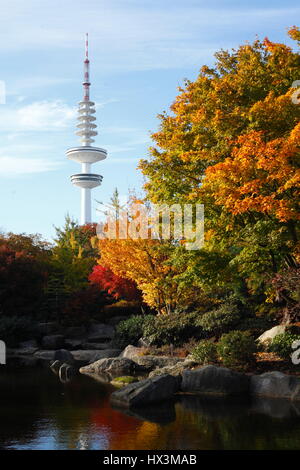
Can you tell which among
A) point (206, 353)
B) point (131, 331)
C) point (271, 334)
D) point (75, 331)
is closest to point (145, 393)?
point (206, 353)

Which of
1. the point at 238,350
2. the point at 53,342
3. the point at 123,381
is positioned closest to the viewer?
the point at 238,350

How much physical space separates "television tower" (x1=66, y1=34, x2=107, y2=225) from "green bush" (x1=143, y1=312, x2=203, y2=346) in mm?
103330

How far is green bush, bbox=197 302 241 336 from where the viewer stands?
65.4ft

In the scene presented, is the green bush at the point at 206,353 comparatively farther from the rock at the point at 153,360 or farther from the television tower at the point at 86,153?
the television tower at the point at 86,153

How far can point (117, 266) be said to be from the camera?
78.0 feet

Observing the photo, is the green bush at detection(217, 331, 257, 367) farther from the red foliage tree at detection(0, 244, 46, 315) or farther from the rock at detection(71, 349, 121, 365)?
the red foliage tree at detection(0, 244, 46, 315)

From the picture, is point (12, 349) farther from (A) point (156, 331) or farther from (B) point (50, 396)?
(B) point (50, 396)

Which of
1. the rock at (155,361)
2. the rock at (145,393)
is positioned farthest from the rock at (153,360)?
the rock at (145,393)

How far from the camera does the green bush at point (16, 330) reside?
27625 mm

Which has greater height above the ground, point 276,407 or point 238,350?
point 238,350

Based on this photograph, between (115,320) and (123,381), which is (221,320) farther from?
(115,320)

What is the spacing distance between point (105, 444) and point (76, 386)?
7395 mm

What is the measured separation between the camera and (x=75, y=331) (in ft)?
102

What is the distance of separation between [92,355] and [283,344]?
409 inches
